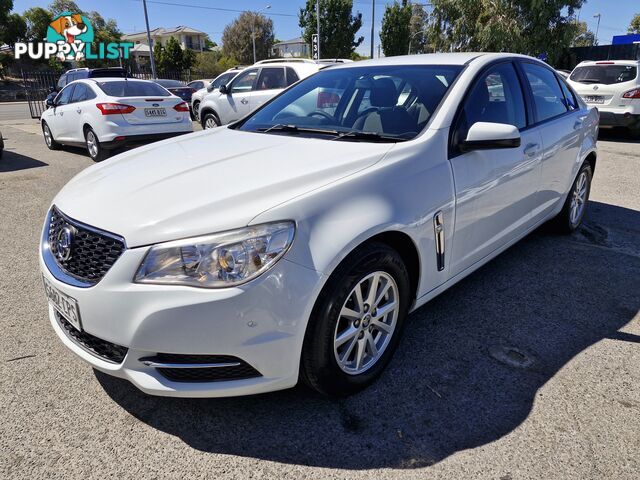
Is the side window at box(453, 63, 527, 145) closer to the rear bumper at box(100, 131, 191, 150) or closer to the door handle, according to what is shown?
the door handle

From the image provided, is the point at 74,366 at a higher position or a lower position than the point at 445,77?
lower

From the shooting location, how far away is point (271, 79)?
10648 millimetres

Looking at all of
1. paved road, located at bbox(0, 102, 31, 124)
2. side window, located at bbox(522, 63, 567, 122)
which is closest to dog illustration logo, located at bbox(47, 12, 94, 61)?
paved road, located at bbox(0, 102, 31, 124)

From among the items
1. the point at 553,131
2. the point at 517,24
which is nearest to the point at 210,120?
→ the point at 553,131

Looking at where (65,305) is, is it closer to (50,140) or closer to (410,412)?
(410,412)

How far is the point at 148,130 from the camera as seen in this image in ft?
28.8

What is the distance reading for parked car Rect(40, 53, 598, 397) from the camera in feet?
6.40

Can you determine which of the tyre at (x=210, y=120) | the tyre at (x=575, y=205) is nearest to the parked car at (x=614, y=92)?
the tyre at (x=575, y=205)

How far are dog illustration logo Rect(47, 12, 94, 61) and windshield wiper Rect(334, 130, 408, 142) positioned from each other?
4162 cm

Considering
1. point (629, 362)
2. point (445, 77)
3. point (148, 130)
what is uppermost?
point (445, 77)

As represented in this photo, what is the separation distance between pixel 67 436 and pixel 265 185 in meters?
1.44

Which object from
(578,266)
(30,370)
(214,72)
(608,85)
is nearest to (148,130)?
(30,370)

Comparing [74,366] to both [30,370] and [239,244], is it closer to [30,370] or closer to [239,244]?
[30,370]

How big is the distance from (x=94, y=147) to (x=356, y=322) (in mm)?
8208
